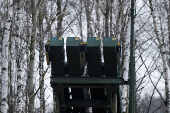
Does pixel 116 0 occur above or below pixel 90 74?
above

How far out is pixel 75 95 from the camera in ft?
27.7

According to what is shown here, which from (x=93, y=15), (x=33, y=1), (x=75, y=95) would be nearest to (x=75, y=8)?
(x=93, y=15)

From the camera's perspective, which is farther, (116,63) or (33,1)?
(33,1)

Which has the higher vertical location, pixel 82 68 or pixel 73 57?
pixel 73 57

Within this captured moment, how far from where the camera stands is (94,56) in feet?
25.7

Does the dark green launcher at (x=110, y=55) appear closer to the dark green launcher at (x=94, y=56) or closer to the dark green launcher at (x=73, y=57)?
the dark green launcher at (x=94, y=56)

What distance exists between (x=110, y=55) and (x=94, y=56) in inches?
14.7

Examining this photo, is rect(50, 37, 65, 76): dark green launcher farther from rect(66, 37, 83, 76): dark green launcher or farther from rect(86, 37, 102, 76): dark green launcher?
rect(86, 37, 102, 76): dark green launcher

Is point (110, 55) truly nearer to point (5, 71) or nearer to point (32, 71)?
point (5, 71)

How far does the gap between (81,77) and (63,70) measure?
512mm

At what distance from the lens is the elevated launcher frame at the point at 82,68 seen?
25.1 ft

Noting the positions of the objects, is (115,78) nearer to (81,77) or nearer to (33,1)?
(81,77)

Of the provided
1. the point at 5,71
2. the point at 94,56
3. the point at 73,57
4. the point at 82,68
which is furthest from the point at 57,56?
the point at 5,71

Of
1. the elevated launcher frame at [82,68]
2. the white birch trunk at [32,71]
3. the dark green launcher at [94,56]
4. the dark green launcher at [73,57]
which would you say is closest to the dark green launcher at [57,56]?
the elevated launcher frame at [82,68]
